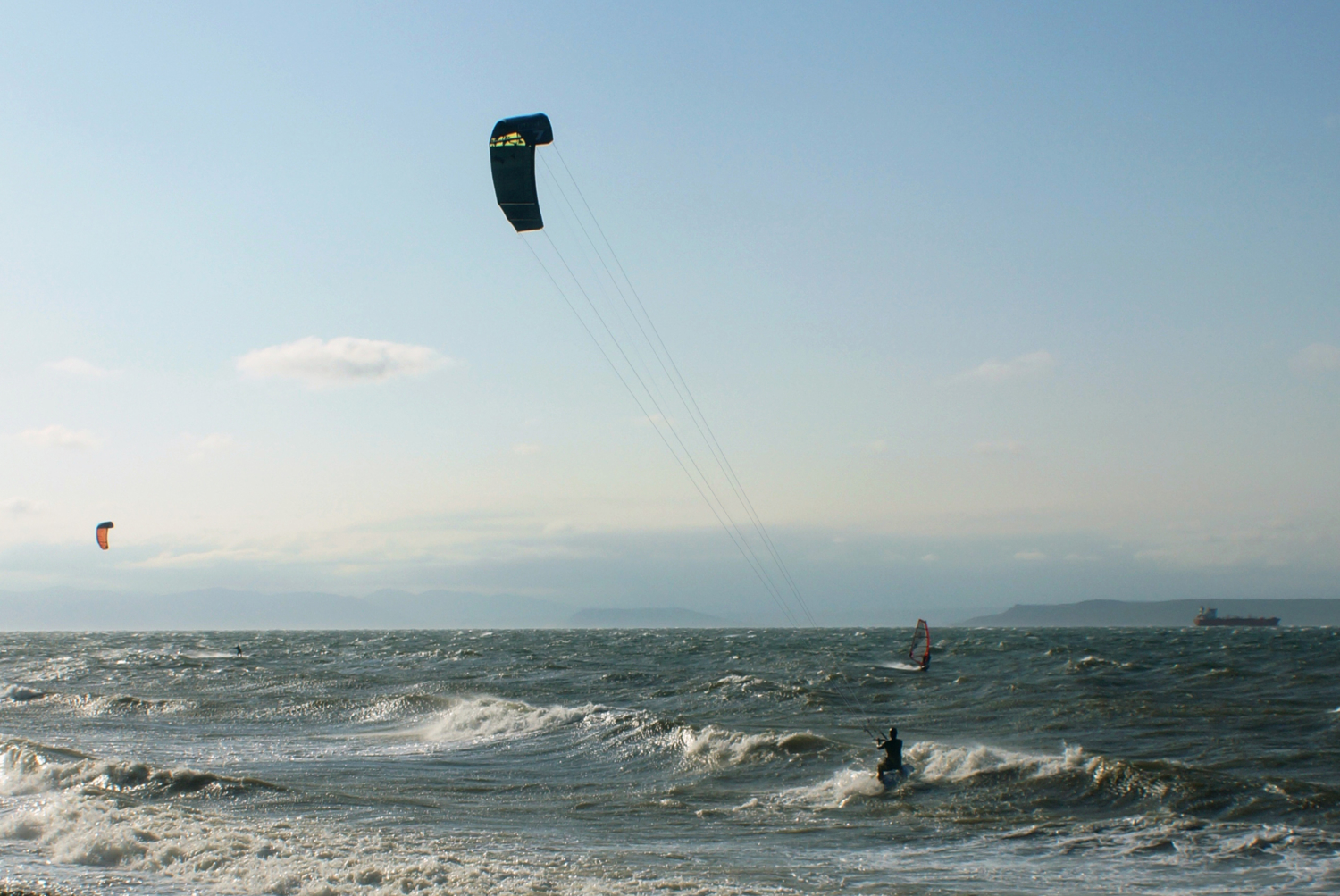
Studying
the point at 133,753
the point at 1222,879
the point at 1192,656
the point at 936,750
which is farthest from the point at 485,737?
the point at 1192,656

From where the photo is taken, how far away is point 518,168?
1395cm

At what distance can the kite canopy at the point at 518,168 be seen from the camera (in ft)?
45.6

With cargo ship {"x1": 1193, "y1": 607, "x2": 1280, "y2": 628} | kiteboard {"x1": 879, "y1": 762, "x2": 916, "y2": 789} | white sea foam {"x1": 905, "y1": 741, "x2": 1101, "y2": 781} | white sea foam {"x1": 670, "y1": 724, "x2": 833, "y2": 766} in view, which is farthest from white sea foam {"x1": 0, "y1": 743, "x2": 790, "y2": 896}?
cargo ship {"x1": 1193, "y1": 607, "x2": 1280, "y2": 628}

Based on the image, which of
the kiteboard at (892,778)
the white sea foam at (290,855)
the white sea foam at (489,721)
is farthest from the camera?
the white sea foam at (489,721)

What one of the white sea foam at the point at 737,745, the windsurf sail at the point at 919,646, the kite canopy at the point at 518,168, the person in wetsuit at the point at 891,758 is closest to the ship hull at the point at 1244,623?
the windsurf sail at the point at 919,646

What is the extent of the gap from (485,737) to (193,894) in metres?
12.7

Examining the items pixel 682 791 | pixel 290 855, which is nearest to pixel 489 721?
pixel 682 791

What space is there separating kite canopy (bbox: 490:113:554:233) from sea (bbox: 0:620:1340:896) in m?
8.13

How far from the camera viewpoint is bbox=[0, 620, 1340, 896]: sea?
10.6 meters

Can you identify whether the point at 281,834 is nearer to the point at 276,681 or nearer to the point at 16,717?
the point at 16,717

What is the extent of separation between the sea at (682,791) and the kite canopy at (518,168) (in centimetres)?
813

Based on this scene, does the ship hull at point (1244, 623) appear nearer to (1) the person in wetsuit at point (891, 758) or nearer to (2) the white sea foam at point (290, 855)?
(1) the person in wetsuit at point (891, 758)

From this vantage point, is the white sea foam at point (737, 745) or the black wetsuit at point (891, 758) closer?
the black wetsuit at point (891, 758)

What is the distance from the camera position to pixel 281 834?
1186cm
